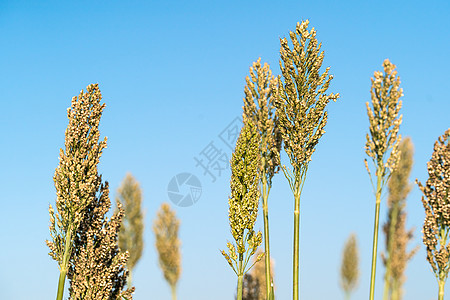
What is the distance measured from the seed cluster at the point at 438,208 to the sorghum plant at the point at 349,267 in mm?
19415

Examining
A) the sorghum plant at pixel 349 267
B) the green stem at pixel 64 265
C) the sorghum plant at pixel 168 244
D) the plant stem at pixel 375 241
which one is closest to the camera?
the plant stem at pixel 375 241

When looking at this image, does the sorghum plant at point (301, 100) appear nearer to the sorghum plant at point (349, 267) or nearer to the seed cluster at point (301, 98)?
the seed cluster at point (301, 98)

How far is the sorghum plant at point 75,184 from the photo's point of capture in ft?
60.2

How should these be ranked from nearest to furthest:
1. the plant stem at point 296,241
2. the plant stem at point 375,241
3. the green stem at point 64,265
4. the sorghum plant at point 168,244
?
the plant stem at point 375,241
the plant stem at point 296,241
the green stem at point 64,265
the sorghum plant at point 168,244

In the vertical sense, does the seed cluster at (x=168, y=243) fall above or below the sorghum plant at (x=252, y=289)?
above

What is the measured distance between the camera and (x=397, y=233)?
2625 centimetres

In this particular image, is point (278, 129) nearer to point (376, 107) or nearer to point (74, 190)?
point (376, 107)

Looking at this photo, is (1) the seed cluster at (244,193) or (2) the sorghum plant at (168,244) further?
(2) the sorghum plant at (168,244)

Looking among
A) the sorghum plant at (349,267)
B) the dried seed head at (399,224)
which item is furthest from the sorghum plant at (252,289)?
the sorghum plant at (349,267)

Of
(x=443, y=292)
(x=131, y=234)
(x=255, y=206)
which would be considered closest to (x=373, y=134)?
(x=255, y=206)

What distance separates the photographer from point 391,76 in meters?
16.3

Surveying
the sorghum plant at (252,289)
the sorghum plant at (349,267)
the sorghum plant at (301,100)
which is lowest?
the sorghum plant at (252,289)

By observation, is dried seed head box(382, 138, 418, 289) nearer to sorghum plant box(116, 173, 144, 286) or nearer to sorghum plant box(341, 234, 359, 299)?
sorghum plant box(341, 234, 359, 299)

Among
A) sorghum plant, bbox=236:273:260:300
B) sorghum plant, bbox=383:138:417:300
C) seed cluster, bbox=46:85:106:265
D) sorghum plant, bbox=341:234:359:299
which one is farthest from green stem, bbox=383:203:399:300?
seed cluster, bbox=46:85:106:265
